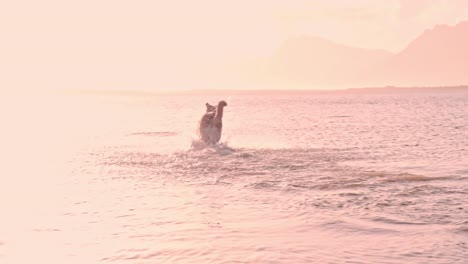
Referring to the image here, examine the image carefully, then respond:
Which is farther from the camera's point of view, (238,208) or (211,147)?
(211,147)

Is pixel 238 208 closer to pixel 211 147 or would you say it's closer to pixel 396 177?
pixel 396 177

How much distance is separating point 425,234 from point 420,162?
1258 centimetres

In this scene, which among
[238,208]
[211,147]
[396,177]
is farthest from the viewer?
[211,147]

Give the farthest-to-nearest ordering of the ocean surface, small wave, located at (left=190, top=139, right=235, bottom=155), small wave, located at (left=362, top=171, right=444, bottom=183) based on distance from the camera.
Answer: small wave, located at (left=190, top=139, right=235, bottom=155)
small wave, located at (left=362, top=171, right=444, bottom=183)
the ocean surface

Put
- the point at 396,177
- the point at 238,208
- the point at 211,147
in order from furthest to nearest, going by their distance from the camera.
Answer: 1. the point at 211,147
2. the point at 396,177
3. the point at 238,208

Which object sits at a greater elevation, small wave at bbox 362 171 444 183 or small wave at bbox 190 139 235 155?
small wave at bbox 362 171 444 183

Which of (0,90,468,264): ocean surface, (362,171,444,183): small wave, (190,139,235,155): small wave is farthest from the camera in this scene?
(190,139,235,155): small wave

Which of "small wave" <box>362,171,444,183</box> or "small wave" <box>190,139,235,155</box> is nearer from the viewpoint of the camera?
"small wave" <box>362,171,444,183</box>

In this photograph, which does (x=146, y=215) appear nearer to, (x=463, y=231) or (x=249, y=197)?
(x=249, y=197)

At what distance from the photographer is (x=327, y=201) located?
49.5 feet

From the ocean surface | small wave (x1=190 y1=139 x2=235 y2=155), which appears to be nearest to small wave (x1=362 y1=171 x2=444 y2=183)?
the ocean surface

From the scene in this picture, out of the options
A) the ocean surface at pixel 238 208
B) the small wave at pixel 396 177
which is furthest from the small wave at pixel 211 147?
the small wave at pixel 396 177

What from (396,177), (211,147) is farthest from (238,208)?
(211,147)

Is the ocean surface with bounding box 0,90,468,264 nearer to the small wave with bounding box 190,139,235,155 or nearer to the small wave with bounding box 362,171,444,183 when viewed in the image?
the small wave with bounding box 362,171,444,183
